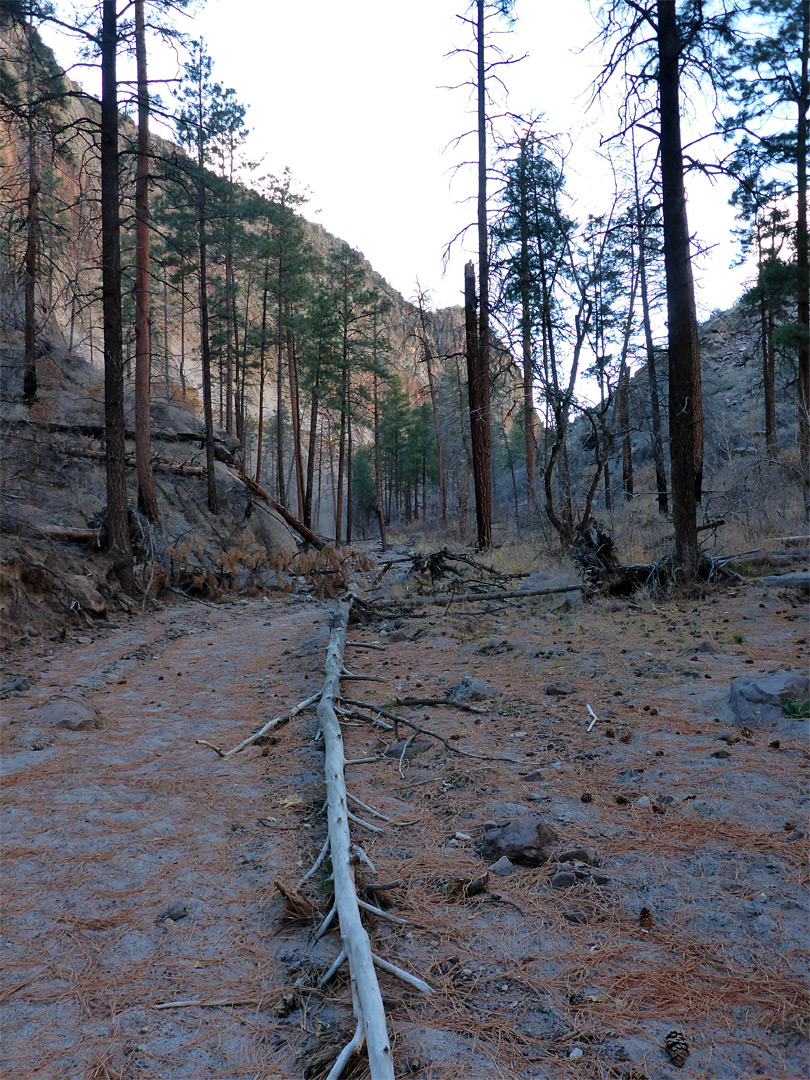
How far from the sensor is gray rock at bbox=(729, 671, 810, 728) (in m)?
3.38

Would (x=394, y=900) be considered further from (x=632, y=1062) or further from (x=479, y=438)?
(x=479, y=438)

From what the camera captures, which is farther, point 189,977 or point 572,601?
point 572,601

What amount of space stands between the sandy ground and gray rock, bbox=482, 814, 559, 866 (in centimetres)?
5

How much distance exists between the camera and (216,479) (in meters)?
14.9

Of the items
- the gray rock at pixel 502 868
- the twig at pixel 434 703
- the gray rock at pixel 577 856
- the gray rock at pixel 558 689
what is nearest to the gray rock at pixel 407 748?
the twig at pixel 434 703

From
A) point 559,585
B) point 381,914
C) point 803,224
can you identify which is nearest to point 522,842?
point 381,914

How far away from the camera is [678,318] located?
7.17 metres

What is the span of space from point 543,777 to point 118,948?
77.3 inches

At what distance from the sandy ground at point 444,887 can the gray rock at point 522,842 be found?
0.15 feet

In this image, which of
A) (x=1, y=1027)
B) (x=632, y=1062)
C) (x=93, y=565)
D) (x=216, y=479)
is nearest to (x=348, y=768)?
(x=1, y=1027)

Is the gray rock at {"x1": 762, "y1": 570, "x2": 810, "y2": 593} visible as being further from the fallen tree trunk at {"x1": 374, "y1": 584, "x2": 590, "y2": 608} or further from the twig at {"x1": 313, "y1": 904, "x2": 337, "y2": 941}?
the twig at {"x1": 313, "y1": 904, "x2": 337, "y2": 941}

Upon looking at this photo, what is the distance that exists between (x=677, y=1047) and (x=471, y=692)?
2.99 meters

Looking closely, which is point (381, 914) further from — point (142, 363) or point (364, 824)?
point (142, 363)

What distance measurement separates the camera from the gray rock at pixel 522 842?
2416mm
